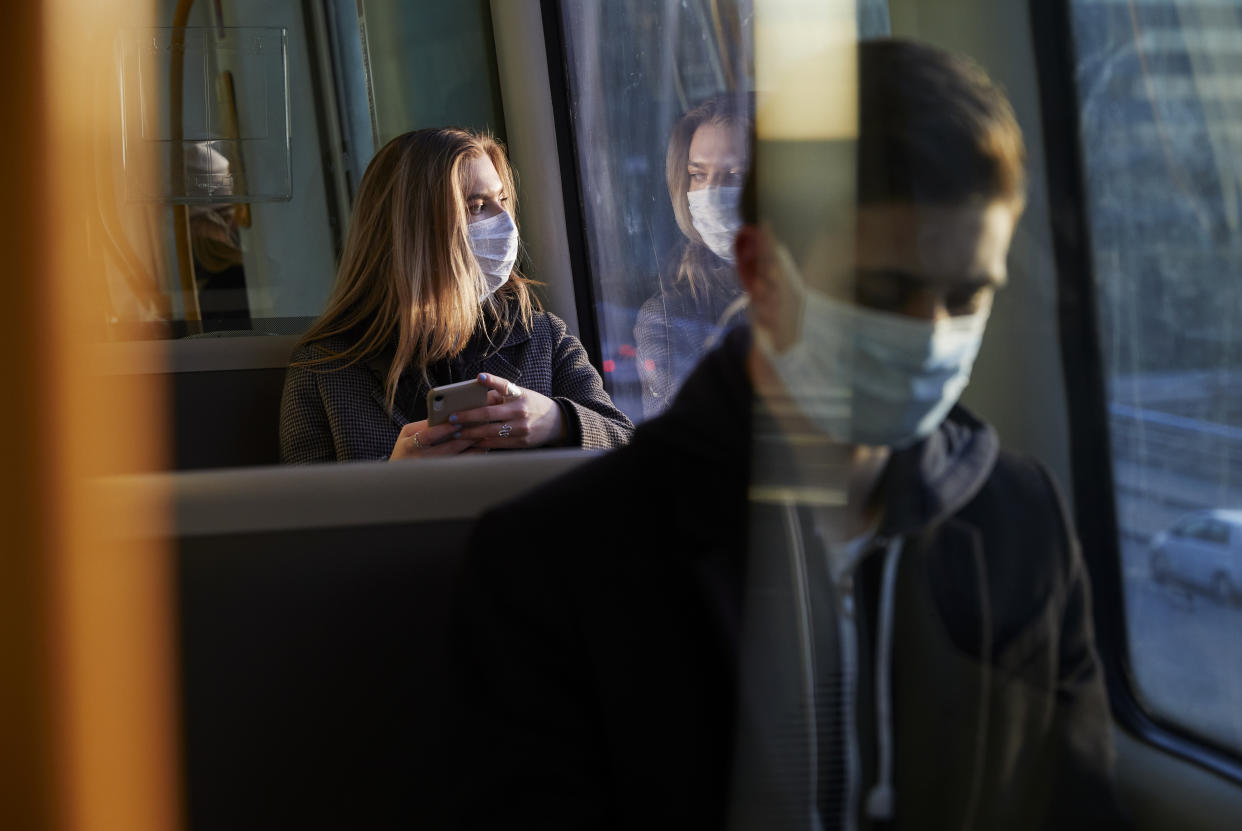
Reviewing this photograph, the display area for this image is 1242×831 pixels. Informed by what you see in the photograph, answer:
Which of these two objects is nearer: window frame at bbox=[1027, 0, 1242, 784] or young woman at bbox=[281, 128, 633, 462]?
window frame at bbox=[1027, 0, 1242, 784]

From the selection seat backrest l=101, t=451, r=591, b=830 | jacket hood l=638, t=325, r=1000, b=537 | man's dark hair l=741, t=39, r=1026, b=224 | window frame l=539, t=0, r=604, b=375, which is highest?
window frame l=539, t=0, r=604, b=375

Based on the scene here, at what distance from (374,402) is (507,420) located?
33cm

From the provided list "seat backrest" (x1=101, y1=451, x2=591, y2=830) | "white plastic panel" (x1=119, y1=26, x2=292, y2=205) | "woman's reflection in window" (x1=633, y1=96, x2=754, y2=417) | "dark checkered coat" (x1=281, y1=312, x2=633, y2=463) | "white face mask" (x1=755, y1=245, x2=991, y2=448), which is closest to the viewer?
"white face mask" (x1=755, y1=245, x2=991, y2=448)

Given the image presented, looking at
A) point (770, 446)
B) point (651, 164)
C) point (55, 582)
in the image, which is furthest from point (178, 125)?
point (770, 446)

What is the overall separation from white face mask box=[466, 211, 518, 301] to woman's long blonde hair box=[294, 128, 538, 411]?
3 centimetres

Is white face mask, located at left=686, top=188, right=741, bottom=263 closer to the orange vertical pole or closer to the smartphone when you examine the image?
the smartphone

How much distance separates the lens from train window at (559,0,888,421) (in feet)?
5.92

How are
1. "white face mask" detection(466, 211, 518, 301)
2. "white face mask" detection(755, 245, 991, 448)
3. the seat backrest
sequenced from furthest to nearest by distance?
"white face mask" detection(466, 211, 518, 301), the seat backrest, "white face mask" detection(755, 245, 991, 448)

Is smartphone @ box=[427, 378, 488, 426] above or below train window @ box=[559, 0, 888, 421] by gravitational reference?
below

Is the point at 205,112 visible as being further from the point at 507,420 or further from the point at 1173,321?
the point at 1173,321

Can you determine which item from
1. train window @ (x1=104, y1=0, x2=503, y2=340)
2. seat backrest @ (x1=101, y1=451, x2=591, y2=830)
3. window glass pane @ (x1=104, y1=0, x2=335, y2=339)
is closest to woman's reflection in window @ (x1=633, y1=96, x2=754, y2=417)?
seat backrest @ (x1=101, y1=451, x2=591, y2=830)

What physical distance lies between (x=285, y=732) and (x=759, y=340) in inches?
19.5

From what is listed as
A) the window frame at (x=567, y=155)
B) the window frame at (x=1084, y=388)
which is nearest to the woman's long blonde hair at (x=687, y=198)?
the window frame at (x=567, y=155)

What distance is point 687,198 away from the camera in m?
1.96
